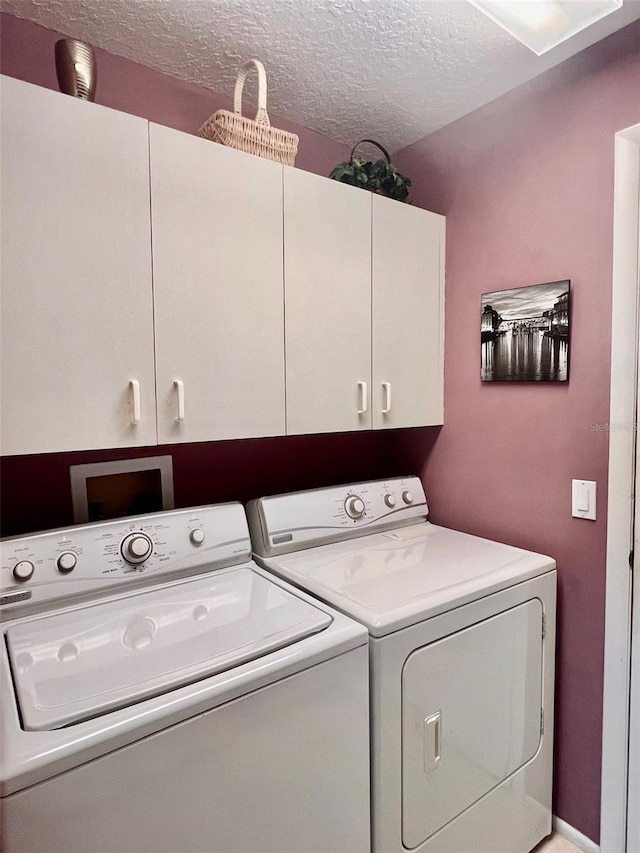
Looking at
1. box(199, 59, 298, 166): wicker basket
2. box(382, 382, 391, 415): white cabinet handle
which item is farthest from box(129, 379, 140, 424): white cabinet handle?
box(382, 382, 391, 415): white cabinet handle

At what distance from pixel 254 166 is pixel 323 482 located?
1.28 meters

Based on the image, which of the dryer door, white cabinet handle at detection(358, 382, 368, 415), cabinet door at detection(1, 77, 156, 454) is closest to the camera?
cabinet door at detection(1, 77, 156, 454)

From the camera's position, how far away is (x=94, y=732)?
0.82 m

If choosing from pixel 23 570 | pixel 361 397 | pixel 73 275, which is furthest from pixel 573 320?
pixel 23 570

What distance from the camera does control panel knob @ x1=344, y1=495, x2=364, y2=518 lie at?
5.97 ft

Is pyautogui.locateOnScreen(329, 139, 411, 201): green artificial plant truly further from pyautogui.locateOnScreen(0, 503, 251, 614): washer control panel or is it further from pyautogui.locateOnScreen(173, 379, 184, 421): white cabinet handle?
pyautogui.locateOnScreen(0, 503, 251, 614): washer control panel

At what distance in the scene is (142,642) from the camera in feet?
3.60

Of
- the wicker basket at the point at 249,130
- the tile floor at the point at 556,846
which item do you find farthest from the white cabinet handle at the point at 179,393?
the tile floor at the point at 556,846

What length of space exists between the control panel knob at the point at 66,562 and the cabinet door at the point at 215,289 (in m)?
0.38

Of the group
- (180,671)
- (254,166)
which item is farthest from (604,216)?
(180,671)

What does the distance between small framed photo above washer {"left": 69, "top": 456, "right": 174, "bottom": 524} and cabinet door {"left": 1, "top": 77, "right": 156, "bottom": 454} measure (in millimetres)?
385

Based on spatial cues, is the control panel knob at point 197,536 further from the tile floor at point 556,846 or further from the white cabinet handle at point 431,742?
the tile floor at point 556,846

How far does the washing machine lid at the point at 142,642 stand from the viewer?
900mm

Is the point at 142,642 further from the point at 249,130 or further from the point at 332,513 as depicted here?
the point at 249,130
